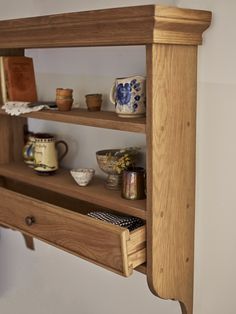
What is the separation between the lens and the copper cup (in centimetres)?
132

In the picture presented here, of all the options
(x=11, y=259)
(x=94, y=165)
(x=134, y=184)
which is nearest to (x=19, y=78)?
(x=94, y=165)

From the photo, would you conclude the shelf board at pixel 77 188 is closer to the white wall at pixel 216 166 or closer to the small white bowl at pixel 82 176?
the small white bowl at pixel 82 176

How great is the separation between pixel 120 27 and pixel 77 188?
1.79 ft

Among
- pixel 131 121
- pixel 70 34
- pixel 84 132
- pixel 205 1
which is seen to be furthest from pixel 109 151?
pixel 205 1

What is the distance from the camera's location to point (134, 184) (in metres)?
1.32

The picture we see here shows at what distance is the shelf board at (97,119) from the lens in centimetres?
120

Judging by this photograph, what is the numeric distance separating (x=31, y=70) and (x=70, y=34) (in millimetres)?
436

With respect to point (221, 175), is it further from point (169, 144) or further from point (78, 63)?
point (78, 63)

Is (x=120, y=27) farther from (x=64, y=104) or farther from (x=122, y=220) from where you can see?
(x=122, y=220)

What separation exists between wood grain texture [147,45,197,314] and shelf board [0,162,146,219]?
3.0 inches

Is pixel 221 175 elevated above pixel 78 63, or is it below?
below

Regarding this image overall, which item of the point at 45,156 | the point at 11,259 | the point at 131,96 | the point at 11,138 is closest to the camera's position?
the point at 131,96

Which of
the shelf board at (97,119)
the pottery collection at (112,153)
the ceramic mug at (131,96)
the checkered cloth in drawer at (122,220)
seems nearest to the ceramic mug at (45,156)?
the pottery collection at (112,153)

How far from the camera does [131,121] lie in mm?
1223
